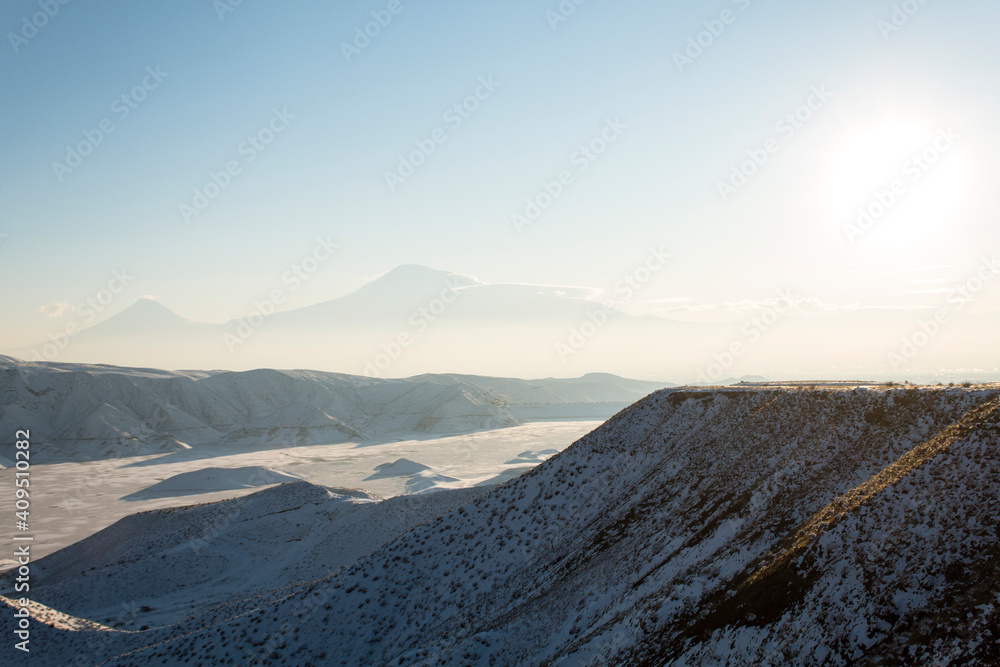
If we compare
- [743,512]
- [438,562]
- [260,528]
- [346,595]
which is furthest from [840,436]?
[260,528]

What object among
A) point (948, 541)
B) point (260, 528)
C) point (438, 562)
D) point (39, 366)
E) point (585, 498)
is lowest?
point (260, 528)

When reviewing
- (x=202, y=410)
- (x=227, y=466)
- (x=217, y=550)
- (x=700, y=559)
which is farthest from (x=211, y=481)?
(x=202, y=410)

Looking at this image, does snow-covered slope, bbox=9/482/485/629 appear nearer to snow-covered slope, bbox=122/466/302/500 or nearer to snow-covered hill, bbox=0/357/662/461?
snow-covered slope, bbox=122/466/302/500

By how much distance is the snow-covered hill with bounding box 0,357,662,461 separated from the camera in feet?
331

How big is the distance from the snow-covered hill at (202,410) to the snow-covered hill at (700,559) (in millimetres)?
96352

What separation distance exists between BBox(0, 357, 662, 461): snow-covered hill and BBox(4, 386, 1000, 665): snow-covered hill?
96.4 meters

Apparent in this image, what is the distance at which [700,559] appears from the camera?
14367 millimetres

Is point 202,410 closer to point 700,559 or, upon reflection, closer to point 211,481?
point 211,481

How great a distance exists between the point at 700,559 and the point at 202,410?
138 m

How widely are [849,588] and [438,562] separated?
14.7m

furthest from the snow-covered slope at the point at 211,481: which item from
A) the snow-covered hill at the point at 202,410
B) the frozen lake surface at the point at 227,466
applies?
the snow-covered hill at the point at 202,410

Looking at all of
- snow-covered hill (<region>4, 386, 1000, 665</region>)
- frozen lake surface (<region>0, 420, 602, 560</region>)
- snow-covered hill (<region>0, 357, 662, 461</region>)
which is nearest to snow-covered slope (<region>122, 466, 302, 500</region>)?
frozen lake surface (<region>0, 420, 602, 560</region>)

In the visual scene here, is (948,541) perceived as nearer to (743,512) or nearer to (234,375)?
(743,512)

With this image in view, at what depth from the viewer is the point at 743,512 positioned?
15.4 metres
